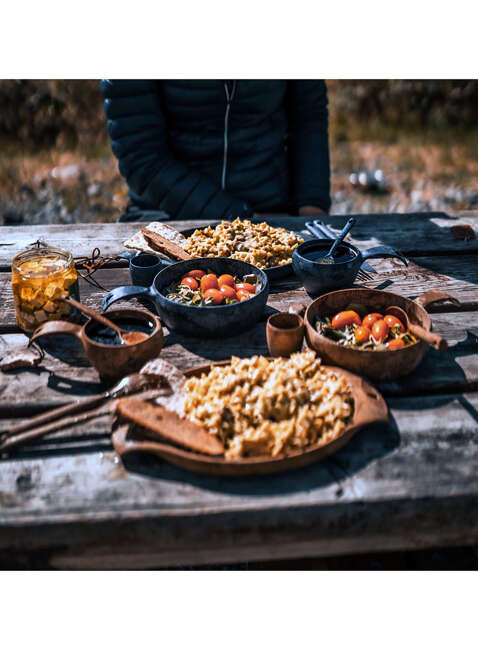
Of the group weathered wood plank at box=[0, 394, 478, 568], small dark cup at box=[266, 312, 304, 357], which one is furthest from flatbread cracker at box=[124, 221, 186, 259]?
→ weathered wood plank at box=[0, 394, 478, 568]

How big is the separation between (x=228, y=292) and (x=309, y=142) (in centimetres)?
218

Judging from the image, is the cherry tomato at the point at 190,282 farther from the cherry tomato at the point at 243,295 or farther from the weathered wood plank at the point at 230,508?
the weathered wood plank at the point at 230,508

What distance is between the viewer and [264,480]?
1396 mm

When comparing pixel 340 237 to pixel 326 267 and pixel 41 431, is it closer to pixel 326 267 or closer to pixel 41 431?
pixel 326 267

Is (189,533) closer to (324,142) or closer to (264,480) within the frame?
(264,480)

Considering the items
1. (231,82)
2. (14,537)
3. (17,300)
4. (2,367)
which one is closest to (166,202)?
(231,82)

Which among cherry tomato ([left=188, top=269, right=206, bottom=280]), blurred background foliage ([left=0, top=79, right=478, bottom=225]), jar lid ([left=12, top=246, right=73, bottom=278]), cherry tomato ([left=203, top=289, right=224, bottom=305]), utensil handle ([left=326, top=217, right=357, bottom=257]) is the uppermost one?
jar lid ([left=12, top=246, right=73, bottom=278])

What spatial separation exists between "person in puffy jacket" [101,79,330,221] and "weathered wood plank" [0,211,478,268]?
52 cm

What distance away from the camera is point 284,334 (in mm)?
1750

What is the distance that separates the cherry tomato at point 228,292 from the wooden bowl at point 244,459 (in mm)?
671

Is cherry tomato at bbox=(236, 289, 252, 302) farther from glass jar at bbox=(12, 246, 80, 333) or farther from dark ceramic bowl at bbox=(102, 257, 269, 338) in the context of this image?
glass jar at bbox=(12, 246, 80, 333)

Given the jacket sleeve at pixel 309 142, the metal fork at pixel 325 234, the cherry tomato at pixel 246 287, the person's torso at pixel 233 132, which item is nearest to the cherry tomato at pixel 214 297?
the cherry tomato at pixel 246 287

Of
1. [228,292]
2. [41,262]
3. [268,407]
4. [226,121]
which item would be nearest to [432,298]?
[228,292]

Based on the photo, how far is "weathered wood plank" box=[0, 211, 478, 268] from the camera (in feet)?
9.09
